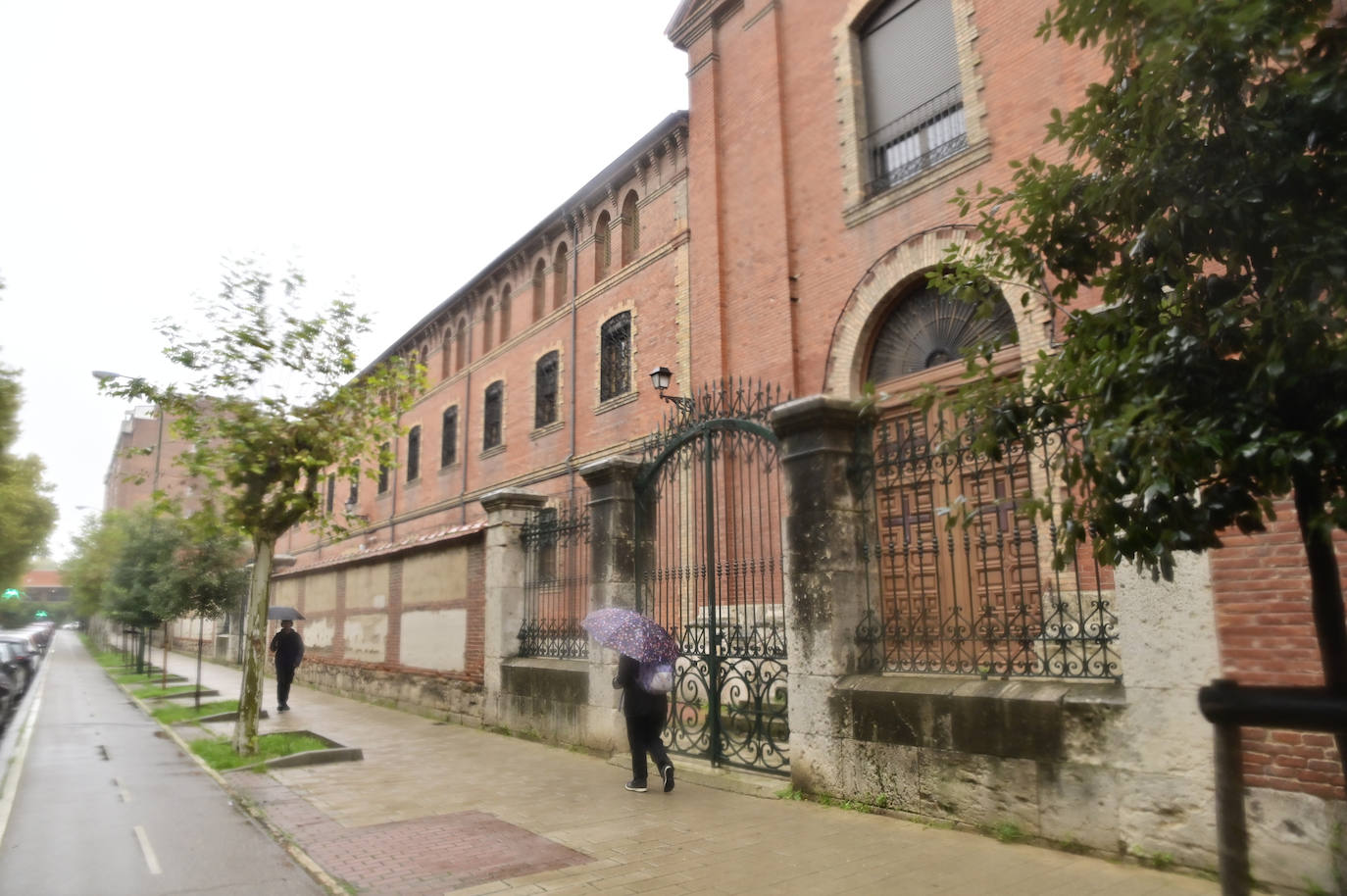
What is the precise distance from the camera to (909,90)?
488 inches

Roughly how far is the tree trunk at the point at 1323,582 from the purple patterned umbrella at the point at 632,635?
18.6 feet

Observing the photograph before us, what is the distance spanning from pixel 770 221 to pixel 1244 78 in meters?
11.4

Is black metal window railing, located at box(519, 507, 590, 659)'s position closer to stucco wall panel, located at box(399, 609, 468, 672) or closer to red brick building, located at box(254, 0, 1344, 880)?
red brick building, located at box(254, 0, 1344, 880)

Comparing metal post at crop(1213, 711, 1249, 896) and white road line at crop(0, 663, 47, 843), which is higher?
metal post at crop(1213, 711, 1249, 896)

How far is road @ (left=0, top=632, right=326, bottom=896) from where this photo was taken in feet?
18.5

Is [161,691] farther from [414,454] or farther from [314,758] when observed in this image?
[314,758]

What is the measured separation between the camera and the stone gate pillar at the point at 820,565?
7.12 metres

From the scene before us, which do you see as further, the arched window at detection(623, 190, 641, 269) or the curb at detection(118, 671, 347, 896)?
the arched window at detection(623, 190, 641, 269)

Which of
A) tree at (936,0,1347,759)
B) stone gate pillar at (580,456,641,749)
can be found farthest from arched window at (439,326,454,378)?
tree at (936,0,1347,759)

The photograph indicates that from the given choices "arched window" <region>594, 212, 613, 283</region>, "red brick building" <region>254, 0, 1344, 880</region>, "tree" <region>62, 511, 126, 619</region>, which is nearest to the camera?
"red brick building" <region>254, 0, 1344, 880</region>

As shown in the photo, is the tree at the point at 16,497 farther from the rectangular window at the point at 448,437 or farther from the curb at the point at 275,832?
the rectangular window at the point at 448,437

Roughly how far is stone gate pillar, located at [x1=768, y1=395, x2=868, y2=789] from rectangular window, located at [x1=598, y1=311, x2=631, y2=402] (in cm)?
990

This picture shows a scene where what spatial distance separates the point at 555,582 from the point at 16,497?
18137 mm

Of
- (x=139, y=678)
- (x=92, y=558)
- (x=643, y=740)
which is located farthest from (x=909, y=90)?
(x=92, y=558)
